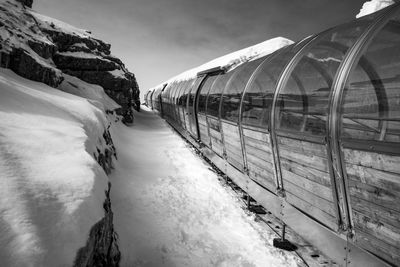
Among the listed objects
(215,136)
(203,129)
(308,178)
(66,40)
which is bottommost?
(308,178)

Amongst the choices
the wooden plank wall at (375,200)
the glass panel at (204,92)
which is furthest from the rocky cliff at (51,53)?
the wooden plank wall at (375,200)

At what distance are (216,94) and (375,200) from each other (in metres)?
5.62

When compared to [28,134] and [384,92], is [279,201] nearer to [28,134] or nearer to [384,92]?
[384,92]

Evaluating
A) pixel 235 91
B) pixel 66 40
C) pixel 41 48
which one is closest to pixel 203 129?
pixel 235 91

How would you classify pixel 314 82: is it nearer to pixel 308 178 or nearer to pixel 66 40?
pixel 308 178

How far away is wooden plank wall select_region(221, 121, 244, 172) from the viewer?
5762 millimetres

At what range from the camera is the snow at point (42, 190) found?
5.77 feet

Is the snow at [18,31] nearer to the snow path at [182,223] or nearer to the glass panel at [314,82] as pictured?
the snow path at [182,223]

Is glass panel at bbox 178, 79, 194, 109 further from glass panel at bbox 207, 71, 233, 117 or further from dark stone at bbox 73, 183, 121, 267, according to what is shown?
dark stone at bbox 73, 183, 121, 267

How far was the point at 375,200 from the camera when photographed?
2535 millimetres

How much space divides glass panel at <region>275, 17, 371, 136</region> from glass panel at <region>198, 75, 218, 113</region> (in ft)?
15.7

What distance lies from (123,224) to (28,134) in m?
2.42

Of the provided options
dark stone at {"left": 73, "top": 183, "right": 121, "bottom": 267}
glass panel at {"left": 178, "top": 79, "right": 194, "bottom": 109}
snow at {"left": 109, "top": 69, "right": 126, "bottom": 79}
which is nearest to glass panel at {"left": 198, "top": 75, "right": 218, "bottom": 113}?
glass panel at {"left": 178, "top": 79, "right": 194, "bottom": 109}

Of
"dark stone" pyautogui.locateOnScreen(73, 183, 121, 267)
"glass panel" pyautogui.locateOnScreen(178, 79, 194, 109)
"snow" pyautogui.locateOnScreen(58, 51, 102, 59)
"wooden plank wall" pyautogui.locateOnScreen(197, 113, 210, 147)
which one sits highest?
"snow" pyautogui.locateOnScreen(58, 51, 102, 59)
